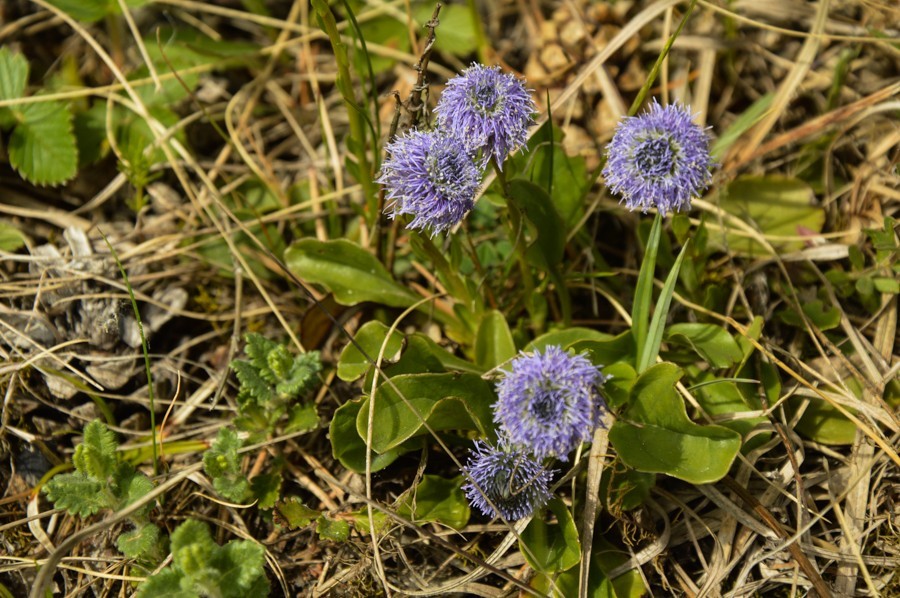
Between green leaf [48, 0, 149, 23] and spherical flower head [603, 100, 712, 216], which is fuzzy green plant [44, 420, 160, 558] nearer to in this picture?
spherical flower head [603, 100, 712, 216]

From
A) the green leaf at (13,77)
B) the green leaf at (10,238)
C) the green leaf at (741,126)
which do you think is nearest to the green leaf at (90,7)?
the green leaf at (13,77)

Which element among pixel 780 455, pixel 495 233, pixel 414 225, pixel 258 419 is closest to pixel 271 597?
pixel 258 419

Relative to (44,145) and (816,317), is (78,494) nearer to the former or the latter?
(44,145)

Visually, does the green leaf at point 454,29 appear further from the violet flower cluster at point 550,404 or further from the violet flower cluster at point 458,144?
the violet flower cluster at point 550,404

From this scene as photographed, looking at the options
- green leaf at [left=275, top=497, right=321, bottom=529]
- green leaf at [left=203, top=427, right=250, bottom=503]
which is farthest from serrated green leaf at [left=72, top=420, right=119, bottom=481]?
green leaf at [left=275, top=497, right=321, bottom=529]

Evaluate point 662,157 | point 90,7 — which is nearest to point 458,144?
point 662,157
